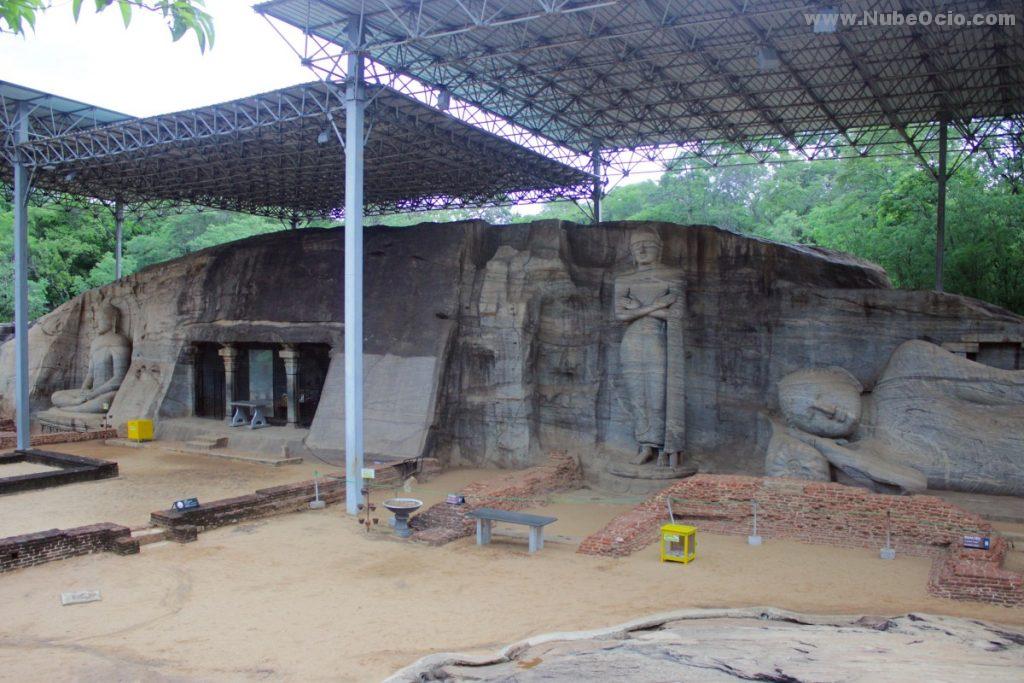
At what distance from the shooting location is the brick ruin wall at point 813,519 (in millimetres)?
10656

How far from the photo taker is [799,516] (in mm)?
11836

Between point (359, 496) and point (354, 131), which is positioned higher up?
point (354, 131)

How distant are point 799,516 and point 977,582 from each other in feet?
10.1

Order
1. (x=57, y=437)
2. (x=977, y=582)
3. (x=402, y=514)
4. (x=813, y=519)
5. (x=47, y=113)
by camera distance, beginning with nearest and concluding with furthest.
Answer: (x=977, y=582), (x=813, y=519), (x=402, y=514), (x=47, y=113), (x=57, y=437)

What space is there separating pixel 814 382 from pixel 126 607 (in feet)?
37.4

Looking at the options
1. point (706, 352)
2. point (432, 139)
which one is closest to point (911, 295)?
point (706, 352)

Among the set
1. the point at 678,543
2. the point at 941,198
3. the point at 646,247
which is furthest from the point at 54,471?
the point at 941,198

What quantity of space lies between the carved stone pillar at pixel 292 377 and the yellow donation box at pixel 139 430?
3995mm

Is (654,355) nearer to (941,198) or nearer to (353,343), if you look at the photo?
(353,343)

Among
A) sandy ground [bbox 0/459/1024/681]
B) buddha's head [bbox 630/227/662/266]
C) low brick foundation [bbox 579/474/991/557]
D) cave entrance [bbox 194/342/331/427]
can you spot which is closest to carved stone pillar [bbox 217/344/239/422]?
cave entrance [bbox 194/342/331/427]

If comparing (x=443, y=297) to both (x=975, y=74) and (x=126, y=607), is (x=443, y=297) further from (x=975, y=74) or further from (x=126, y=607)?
(x=975, y=74)

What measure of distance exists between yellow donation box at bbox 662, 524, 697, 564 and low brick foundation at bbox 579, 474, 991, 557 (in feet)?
1.92

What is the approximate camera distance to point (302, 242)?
71.3 feet

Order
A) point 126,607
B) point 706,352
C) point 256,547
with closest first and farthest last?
1. point 126,607
2. point 256,547
3. point 706,352
